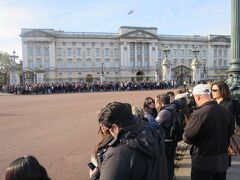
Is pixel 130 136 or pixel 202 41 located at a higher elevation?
pixel 202 41

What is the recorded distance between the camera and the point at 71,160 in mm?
7637

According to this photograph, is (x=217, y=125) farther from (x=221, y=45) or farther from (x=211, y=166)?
(x=221, y=45)

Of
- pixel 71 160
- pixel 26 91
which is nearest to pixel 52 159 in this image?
pixel 71 160

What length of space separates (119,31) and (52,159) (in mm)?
94946

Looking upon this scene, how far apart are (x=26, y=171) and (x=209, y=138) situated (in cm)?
258

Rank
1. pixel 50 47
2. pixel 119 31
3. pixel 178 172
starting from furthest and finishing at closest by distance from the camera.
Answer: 1. pixel 119 31
2. pixel 50 47
3. pixel 178 172

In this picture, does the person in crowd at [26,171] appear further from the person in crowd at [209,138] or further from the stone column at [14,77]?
the stone column at [14,77]

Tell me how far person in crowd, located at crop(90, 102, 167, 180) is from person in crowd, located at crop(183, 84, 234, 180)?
4.40 feet

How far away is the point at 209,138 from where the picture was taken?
4.01 m

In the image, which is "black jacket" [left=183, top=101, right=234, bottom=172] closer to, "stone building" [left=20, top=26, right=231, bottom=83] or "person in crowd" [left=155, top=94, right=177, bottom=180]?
Answer: "person in crowd" [left=155, top=94, right=177, bottom=180]

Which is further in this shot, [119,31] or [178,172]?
[119,31]

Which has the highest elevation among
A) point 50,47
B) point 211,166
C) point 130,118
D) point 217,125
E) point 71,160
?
point 50,47

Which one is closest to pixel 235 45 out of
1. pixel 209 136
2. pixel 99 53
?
pixel 209 136

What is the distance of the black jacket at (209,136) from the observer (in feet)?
13.0
